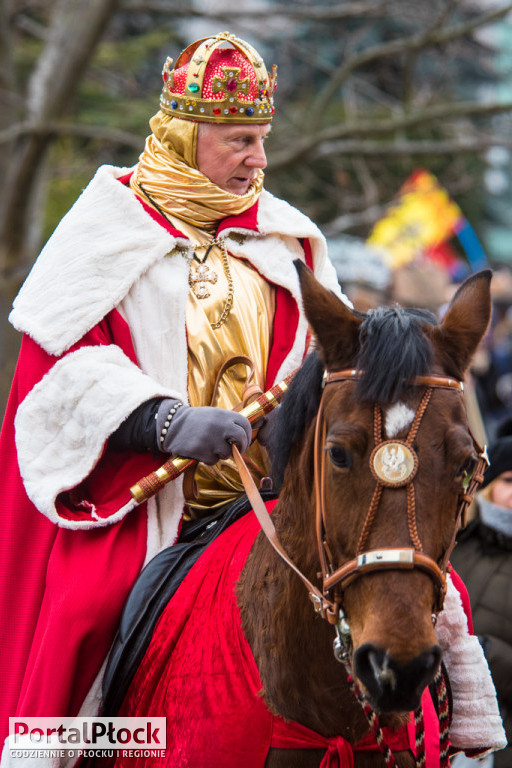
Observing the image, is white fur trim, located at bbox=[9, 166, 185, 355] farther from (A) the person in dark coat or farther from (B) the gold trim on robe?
(A) the person in dark coat

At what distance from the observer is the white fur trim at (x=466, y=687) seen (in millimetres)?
2855

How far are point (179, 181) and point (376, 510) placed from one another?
1.59 m

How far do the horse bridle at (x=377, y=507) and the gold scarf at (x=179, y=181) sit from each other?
120cm

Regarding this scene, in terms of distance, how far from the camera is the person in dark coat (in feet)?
14.3

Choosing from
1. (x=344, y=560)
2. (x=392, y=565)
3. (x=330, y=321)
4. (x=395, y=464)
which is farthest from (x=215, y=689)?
(x=330, y=321)

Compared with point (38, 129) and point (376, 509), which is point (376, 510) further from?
point (38, 129)

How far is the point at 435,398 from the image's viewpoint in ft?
7.47

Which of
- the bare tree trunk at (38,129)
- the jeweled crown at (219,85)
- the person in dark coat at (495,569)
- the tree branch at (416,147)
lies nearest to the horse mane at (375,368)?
the jeweled crown at (219,85)

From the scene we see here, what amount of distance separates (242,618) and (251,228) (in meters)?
1.39

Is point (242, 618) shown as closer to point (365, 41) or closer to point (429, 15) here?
point (429, 15)

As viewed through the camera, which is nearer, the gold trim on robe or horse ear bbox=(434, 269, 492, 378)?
horse ear bbox=(434, 269, 492, 378)

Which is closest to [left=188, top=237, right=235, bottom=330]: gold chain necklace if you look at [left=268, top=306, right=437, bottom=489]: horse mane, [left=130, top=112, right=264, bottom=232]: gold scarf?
[left=130, top=112, right=264, bottom=232]: gold scarf

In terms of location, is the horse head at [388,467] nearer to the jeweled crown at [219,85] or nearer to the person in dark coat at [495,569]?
the jeweled crown at [219,85]

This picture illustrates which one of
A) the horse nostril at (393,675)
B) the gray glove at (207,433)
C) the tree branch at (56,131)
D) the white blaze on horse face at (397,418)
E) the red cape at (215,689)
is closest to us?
the horse nostril at (393,675)
